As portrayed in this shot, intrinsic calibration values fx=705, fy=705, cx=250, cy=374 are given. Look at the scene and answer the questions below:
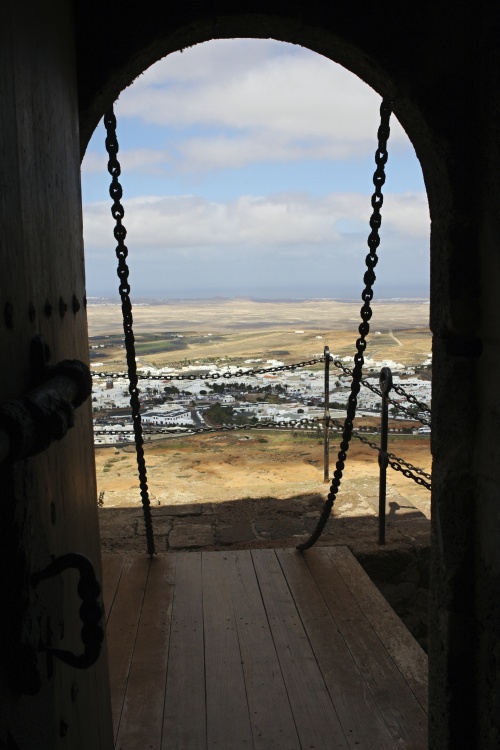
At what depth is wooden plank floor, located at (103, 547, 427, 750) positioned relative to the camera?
226 centimetres

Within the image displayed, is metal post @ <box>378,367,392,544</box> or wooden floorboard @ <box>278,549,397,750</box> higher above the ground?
metal post @ <box>378,367,392,544</box>

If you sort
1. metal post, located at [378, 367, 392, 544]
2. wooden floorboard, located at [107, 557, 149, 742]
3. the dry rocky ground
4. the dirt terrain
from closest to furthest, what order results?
wooden floorboard, located at [107, 557, 149, 742] → metal post, located at [378, 367, 392, 544] → the dry rocky ground → the dirt terrain

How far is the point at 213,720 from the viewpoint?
7.60ft

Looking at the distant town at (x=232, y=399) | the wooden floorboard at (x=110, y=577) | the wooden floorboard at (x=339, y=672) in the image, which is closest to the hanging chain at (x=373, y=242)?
the wooden floorboard at (x=339, y=672)

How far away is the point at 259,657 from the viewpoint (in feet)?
8.83

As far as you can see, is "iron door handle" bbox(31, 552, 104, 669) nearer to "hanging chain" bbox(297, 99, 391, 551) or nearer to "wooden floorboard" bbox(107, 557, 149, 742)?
"wooden floorboard" bbox(107, 557, 149, 742)

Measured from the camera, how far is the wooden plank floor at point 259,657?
7.42ft

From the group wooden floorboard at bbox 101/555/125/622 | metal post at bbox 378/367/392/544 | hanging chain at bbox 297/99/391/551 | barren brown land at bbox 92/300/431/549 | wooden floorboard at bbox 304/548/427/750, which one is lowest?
barren brown land at bbox 92/300/431/549

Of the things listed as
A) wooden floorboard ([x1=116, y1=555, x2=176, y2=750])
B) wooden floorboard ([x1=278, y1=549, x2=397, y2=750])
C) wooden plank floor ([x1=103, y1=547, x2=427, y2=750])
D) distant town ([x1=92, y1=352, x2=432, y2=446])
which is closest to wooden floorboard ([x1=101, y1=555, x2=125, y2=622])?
wooden plank floor ([x1=103, y1=547, x2=427, y2=750])

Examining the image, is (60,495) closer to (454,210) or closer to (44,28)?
(44,28)

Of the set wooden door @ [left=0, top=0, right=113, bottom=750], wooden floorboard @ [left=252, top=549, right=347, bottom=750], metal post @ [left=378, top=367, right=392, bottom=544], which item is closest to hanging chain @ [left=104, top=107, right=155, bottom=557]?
wooden floorboard @ [left=252, top=549, right=347, bottom=750]

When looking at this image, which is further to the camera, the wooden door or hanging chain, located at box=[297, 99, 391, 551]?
hanging chain, located at box=[297, 99, 391, 551]

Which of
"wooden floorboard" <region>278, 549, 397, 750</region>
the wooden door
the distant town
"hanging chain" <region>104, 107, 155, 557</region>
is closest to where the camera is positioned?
the wooden door

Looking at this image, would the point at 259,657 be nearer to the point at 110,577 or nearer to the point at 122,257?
the point at 110,577
